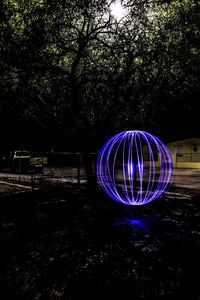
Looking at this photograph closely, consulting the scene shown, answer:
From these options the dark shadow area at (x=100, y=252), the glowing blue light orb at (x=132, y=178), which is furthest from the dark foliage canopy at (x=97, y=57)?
the dark shadow area at (x=100, y=252)

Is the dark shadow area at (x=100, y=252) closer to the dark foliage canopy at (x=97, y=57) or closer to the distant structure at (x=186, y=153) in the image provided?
the dark foliage canopy at (x=97, y=57)

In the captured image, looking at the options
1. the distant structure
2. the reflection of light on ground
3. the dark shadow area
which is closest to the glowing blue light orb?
the dark shadow area

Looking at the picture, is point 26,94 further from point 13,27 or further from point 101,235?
point 101,235

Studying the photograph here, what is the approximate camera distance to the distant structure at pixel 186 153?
3506cm

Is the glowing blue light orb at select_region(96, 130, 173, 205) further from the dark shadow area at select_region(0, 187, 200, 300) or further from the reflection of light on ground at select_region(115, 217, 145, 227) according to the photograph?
the reflection of light on ground at select_region(115, 217, 145, 227)

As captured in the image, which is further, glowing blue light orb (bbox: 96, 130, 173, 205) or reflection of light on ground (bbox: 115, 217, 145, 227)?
glowing blue light orb (bbox: 96, 130, 173, 205)

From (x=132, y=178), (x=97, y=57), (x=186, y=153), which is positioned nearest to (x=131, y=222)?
(x=132, y=178)

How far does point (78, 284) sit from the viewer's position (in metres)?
5.38

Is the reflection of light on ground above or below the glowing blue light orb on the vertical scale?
below

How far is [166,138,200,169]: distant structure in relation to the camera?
35062 millimetres

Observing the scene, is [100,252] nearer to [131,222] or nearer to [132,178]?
[131,222]

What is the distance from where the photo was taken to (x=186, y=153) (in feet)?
118

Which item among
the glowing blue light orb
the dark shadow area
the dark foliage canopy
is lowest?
the dark shadow area

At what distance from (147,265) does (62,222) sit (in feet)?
14.6
